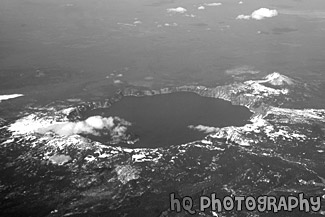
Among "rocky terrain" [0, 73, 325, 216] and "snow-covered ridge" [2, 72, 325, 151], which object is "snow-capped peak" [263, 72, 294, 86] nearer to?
"snow-covered ridge" [2, 72, 325, 151]

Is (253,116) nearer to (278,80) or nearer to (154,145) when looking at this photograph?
(154,145)

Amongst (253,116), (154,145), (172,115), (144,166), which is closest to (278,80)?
(253,116)

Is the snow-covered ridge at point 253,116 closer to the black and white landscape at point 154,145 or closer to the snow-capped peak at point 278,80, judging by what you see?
the snow-capped peak at point 278,80

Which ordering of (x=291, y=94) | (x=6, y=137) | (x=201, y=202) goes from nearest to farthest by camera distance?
(x=201, y=202) < (x=6, y=137) < (x=291, y=94)

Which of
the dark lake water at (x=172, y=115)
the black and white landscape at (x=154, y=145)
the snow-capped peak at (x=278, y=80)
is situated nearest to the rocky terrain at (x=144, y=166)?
the black and white landscape at (x=154, y=145)

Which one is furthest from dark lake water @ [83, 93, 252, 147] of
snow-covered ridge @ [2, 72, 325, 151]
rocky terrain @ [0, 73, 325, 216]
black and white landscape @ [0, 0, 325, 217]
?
rocky terrain @ [0, 73, 325, 216]

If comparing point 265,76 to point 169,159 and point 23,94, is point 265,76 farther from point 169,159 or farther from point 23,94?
point 23,94

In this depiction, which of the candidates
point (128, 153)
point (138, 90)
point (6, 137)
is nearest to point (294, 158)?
point (128, 153)
